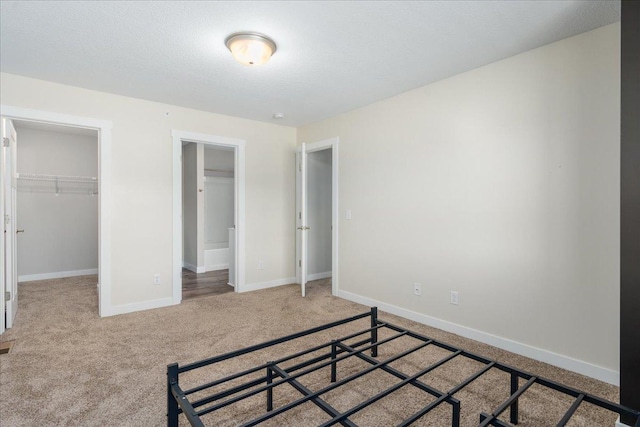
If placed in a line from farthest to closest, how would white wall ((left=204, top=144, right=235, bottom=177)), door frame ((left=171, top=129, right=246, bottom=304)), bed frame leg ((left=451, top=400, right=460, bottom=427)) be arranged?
white wall ((left=204, top=144, right=235, bottom=177))
door frame ((left=171, top=129, right=246, bottom=304))
bed frame leg ((left=451, top=400, right=460, bottom=427))

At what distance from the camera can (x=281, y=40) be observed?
2.47 m

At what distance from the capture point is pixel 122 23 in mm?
2240

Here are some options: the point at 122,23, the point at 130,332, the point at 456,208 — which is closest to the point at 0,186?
the point at 130,332

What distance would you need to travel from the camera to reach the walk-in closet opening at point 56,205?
530cm

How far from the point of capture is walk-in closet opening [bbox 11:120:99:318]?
5.30 metres

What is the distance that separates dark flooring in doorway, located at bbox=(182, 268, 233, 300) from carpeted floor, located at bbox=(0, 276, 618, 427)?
0.56 metres

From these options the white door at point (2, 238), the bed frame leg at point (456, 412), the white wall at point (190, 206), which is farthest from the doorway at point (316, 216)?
the bed frame leg at point (456, 412)

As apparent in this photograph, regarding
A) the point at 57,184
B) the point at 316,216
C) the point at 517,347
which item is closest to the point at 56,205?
the point at 57,184

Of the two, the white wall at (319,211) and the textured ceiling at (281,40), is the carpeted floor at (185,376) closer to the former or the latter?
the white wall at (319,211)

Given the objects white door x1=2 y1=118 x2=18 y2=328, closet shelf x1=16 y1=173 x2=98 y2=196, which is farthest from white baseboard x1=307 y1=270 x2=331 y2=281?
closet shelf x1=16 y1=173 x2=98 y2=196

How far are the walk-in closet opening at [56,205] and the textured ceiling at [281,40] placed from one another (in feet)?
8.98

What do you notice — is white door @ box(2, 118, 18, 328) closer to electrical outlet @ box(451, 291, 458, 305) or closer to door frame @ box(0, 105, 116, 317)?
door frame @ box(0, 105, 116, 317)

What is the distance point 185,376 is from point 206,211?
180 inches

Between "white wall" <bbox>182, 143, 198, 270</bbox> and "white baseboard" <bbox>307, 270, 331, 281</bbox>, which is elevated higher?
"white wall" <bbox>182, 143, 198, 270</bbox>
